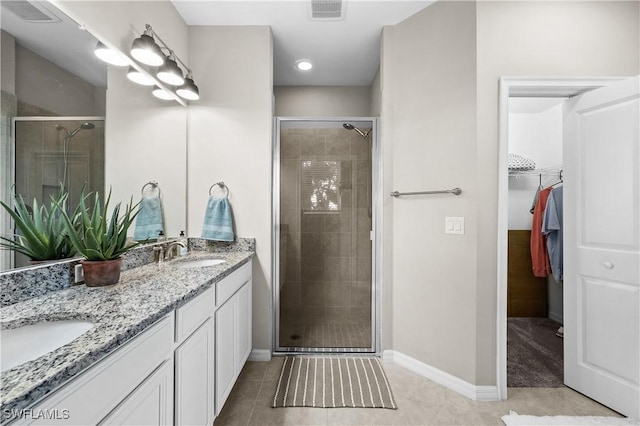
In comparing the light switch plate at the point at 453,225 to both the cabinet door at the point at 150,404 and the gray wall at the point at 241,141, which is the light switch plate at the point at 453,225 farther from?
the cabinet door at the point at 150,404

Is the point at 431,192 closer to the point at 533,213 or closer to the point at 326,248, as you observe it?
the point at 326,248

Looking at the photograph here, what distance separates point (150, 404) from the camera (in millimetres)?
963

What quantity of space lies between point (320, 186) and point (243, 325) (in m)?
1.27

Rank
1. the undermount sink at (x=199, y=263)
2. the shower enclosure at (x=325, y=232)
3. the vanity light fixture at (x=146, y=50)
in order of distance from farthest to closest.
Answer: the shower enclosure at (x=325, y=232), the undermount sink at (x=199, y=263), the vanity light fixture at (x=146, y=50)

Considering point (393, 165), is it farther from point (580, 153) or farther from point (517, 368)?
point (517, 368)

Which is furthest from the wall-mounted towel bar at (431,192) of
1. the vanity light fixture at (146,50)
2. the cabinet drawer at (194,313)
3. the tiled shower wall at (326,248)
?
the vanity light fixture at (146,50)

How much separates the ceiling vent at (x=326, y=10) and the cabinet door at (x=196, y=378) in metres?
2.23

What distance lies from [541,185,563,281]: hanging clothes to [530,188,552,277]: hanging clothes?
0.08 m

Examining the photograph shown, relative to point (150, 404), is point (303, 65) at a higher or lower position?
higher

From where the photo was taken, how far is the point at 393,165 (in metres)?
2.27

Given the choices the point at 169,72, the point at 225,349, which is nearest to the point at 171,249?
the point at 225,349

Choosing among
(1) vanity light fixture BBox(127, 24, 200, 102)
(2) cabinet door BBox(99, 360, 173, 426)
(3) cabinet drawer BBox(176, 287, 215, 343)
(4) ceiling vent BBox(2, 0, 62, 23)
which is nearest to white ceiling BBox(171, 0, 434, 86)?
(1) vanity light fixture BBox(127, 24, 200, 102)

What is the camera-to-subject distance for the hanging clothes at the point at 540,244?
9.41 feet

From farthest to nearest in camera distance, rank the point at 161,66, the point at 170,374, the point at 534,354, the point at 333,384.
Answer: the point at 534,354 < the point at 333,384 < the point at 161,66 < the point at 170,374
